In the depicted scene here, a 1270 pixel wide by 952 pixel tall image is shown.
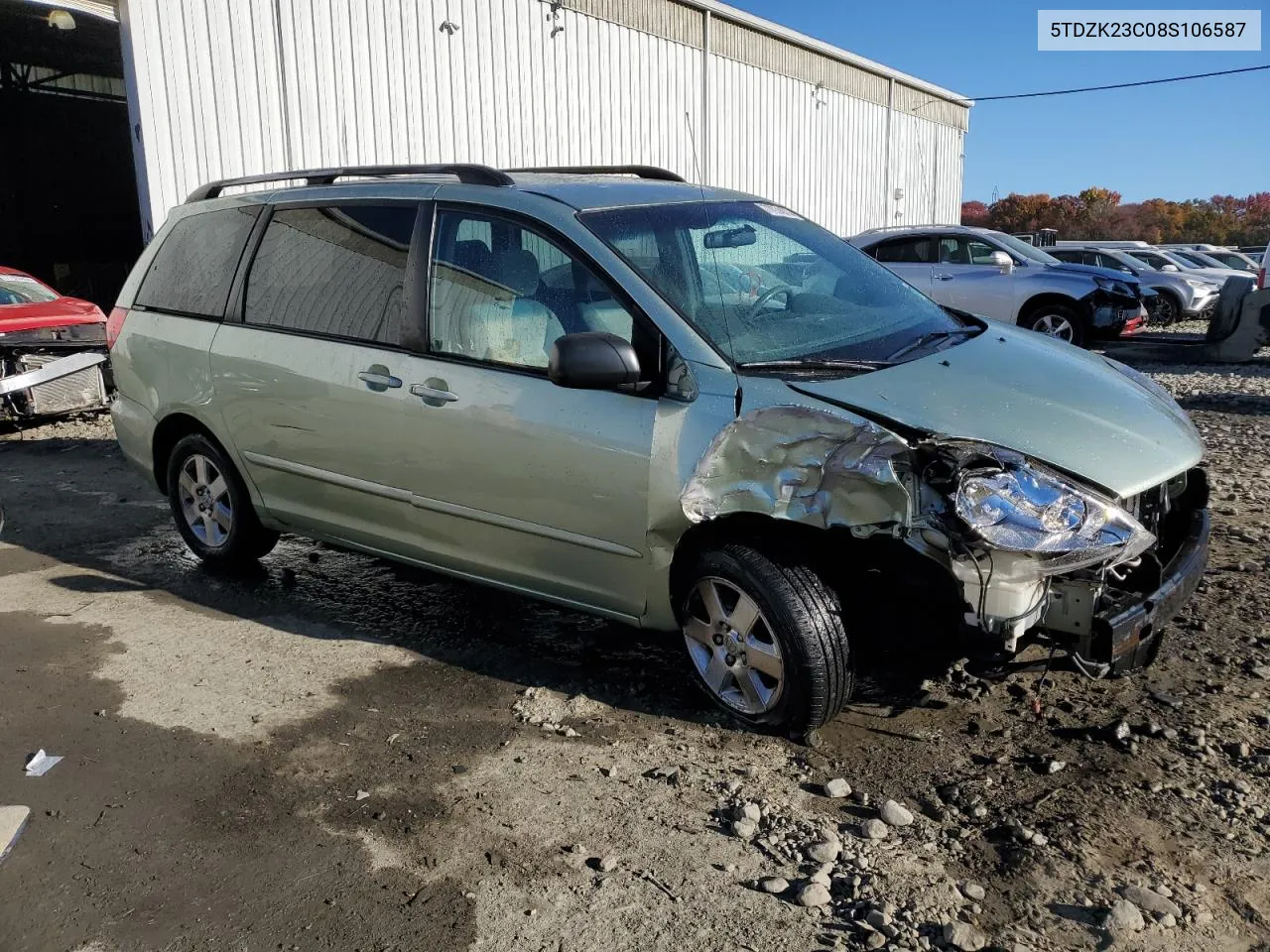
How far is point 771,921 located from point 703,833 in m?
0.42

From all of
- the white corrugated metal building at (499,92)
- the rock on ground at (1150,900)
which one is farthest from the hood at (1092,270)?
the rock on ground at (1150,900)

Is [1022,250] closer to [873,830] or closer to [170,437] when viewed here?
[170,437]

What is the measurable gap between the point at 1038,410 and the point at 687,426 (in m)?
1.10

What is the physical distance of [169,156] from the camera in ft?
33.3

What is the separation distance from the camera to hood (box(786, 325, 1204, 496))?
10.2ft

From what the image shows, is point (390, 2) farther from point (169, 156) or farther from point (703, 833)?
point (703, 833)

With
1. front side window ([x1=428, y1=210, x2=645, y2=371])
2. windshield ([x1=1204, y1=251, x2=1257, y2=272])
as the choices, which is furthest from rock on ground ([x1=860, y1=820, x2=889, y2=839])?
windshield ([x1=1204, y1=251, x2=1257, y2=272])

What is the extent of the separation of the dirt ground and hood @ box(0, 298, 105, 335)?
16.9 ft

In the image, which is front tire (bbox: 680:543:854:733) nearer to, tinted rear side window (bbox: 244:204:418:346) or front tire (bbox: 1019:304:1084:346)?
tinted rear side window (bbox: 244:204:418:346)

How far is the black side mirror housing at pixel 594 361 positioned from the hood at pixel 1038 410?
1.85 feet

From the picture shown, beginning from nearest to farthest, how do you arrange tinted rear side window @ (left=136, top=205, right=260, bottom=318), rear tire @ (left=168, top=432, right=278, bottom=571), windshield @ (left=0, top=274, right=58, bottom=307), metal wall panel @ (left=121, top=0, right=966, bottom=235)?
tinted rear side window @ (left=136, top=205, right=260, bottom=318)
rear tire @ (left=168, top=432, right=278, bottom=571)
windshield @ (left=0, top=274, right=58, bottom=307)
metal wall panel @ (left=121, top=0, right=966, bottom=235)

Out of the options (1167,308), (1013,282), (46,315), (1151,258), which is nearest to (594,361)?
(46,315)

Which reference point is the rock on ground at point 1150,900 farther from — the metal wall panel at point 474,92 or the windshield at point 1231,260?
the windshield at point 1231,260

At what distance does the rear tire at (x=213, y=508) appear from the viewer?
16.6 feet
